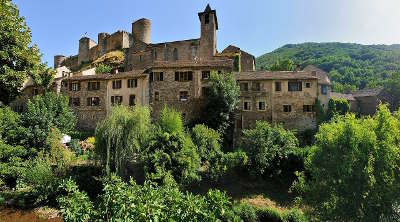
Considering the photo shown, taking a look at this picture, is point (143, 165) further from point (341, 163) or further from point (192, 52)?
point (192, 52)

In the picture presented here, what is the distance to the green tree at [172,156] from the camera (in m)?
24.2

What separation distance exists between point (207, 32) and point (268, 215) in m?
31.1

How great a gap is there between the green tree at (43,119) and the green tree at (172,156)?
34.6 ft

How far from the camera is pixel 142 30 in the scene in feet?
197

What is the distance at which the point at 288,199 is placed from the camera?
27031mm

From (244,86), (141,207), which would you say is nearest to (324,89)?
(244,86)

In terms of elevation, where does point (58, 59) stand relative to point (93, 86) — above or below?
above

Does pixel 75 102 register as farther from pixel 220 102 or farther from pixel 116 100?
pixel 220 102

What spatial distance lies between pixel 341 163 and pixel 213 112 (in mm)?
16268

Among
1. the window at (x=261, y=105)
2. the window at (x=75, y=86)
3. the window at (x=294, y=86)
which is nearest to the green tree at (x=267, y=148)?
the window at (x=261, y=105)

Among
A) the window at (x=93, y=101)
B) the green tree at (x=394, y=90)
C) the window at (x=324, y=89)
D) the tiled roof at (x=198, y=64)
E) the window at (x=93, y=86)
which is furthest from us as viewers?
the green tree at (x=394, y=90)

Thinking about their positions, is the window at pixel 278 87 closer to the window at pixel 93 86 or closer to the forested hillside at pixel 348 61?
the window at pixel 93 86

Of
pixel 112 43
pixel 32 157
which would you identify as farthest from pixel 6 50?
pixel 112 43

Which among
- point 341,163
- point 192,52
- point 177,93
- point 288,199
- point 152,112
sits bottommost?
point 288,199
